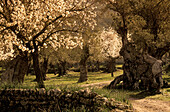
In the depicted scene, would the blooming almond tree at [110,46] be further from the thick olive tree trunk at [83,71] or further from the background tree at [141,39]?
the background tree at [141,39]

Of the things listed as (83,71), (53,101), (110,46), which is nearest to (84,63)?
(83,71)

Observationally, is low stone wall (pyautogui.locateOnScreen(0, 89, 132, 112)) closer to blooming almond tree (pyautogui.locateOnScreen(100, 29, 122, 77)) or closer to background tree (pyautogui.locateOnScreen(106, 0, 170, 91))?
background tree (pyautogui.locateOnScreen(106, 0, 170, 91))

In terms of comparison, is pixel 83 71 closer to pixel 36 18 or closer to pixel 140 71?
pixel 140 71

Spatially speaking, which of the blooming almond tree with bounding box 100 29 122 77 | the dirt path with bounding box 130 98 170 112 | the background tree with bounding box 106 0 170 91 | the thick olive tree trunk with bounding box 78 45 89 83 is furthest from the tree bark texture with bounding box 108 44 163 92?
the blooming almond tree with bounding box 100 29 122 77

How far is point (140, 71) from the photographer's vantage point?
72.7ft

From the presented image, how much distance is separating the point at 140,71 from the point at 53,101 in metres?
13.1

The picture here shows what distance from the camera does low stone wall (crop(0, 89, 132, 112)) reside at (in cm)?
1096

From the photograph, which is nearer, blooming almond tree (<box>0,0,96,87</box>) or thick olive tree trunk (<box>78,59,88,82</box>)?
blooming almond tree (<box>0,0,96,87</box>)

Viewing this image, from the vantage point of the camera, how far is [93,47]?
126ft

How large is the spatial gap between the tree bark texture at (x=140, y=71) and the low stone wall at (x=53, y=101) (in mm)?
10205

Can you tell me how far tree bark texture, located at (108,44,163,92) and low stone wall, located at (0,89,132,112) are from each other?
1021 centimetres

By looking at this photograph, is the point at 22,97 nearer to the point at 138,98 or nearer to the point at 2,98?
the point at 2,98

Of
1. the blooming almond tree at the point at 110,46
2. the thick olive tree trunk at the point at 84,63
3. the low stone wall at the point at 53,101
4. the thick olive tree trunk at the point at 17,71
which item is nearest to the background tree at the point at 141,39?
the low stone wall at the point at 53,101

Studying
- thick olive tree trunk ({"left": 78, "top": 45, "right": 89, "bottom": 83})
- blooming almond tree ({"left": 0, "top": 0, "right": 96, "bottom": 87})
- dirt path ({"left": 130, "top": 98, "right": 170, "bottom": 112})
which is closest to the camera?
dirt path ({"left": 130, "top": 98, "right": 170, "bottom": 112})
